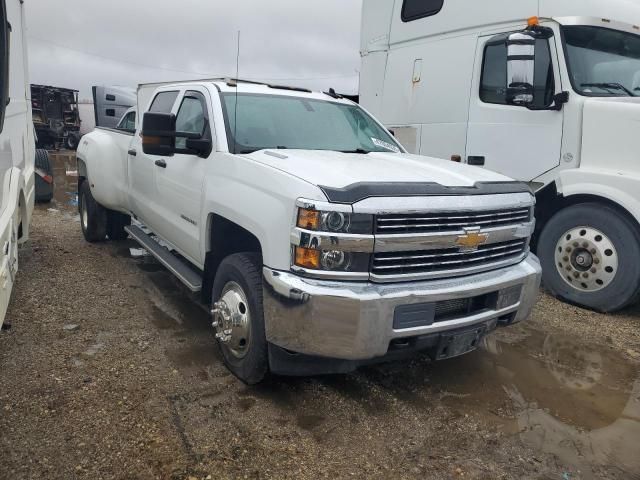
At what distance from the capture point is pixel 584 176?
5137 millimetres

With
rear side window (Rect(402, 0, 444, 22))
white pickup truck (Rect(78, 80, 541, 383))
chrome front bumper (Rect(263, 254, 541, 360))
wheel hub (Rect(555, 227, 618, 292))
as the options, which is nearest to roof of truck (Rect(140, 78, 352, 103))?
white pickup truck (Rect(78, 80, 541, 383))

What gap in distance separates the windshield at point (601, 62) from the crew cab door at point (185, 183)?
3.66 meters

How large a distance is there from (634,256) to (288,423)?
3.70 metres

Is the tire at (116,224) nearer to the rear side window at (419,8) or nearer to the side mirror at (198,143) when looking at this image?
the side mirror at (198,143)

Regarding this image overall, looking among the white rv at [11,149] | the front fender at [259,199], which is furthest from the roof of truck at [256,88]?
the white rv at [11,149]

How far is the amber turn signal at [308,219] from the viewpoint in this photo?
2.73 m

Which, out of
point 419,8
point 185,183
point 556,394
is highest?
point 419,8

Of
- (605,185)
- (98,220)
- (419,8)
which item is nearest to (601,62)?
(605,185)

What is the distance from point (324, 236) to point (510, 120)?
12.6ft

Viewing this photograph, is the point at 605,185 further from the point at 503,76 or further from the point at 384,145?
the point at 384,145

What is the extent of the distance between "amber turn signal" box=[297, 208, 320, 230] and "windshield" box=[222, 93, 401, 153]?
44.7 inches

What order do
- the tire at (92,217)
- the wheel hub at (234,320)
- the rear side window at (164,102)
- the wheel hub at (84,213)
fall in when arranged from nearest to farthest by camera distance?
the wheel hub at (234,320), the rear side window at (164,102), the tire at (92,217), the wheel hub at (84,213)

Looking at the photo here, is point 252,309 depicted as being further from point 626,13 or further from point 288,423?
point 626,13

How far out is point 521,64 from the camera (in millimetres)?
5125
